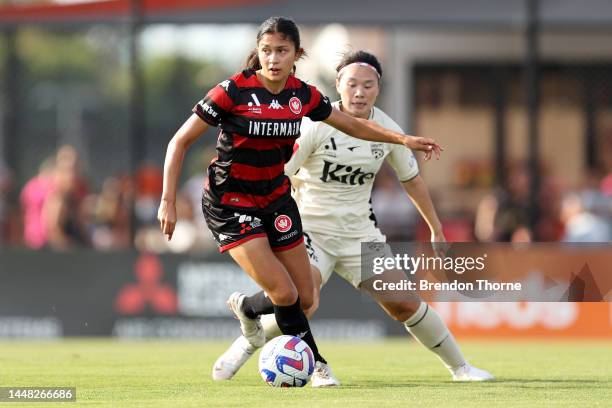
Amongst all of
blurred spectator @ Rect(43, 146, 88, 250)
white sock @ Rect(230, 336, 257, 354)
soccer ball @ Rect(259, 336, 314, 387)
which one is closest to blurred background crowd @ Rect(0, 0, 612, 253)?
blurred spectator @ Rect(43, 146, 88, 250)

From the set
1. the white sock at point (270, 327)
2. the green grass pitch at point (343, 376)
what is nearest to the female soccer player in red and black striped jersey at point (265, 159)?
the white sock at point (270, 327)

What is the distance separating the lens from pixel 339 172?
8.90 metres

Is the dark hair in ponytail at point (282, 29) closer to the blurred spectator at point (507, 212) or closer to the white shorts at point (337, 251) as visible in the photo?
the white shorts at point (337, 251)

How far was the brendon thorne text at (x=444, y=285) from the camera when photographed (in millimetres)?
8727

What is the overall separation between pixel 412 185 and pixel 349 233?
0.54 m

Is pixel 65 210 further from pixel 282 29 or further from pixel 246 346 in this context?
pixel 282 29

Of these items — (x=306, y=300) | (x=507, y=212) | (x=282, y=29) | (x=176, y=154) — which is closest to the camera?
(x=176, y=154)

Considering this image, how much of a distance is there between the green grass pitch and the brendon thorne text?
1.98 ft

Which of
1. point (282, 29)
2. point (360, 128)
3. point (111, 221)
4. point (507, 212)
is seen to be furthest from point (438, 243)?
point (111, 221)

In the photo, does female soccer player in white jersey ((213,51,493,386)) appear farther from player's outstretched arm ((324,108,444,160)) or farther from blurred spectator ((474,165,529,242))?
blurred spectator ((474,165,529,242))

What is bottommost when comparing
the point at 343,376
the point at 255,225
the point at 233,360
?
the point at 343,376

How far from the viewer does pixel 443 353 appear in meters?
8.84

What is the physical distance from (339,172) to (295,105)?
1.13 metres

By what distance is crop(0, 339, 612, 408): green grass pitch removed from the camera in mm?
7457
